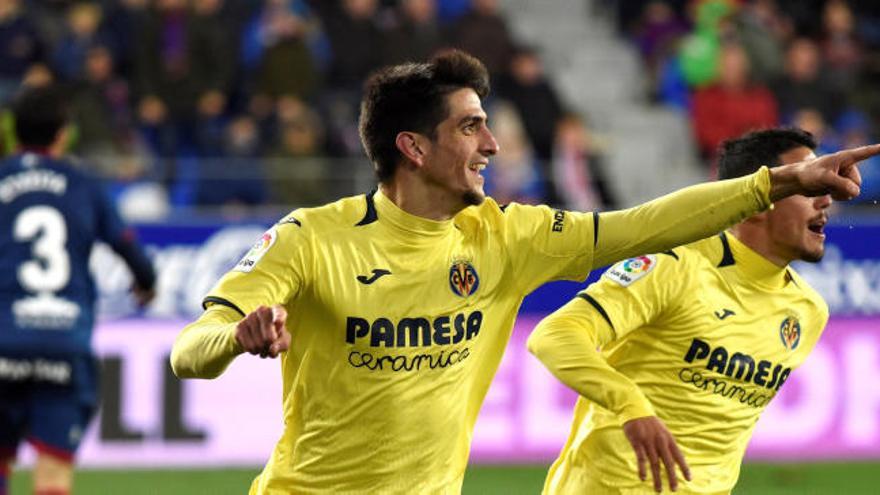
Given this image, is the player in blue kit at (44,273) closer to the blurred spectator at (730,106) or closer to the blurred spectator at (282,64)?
the blurred spectator at (282,64)

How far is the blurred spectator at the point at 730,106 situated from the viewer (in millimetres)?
15211

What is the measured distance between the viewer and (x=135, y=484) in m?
11.4

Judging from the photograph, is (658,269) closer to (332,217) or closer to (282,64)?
(332,217)

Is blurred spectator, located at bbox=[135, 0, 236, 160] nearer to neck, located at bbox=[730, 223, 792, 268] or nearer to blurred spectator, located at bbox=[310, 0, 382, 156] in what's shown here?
blurred spectator, located at bbox=[310, 0, 382, 156]

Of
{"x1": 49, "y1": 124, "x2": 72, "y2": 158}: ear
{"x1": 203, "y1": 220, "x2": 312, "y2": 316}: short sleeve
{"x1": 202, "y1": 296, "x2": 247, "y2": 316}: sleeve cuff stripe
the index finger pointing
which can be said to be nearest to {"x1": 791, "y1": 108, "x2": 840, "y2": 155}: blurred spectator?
{"x1": 49, "y1": 124, "x2": 72, "y2": 158}: ear

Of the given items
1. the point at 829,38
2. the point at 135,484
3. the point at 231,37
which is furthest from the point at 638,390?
the point at 829,38

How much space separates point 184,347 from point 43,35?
11083mm

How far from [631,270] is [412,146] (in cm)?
97

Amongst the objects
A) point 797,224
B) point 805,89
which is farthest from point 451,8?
point 797,224

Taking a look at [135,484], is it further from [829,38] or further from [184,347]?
[829,38]

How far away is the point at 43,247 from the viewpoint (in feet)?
25.7

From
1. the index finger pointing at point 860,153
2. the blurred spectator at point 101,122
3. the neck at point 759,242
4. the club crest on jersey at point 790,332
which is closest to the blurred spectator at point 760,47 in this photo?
the blurred spectator at point 101,122

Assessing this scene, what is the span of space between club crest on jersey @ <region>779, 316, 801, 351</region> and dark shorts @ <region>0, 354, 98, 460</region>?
3.25m

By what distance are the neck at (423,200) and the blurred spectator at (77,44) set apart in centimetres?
990
